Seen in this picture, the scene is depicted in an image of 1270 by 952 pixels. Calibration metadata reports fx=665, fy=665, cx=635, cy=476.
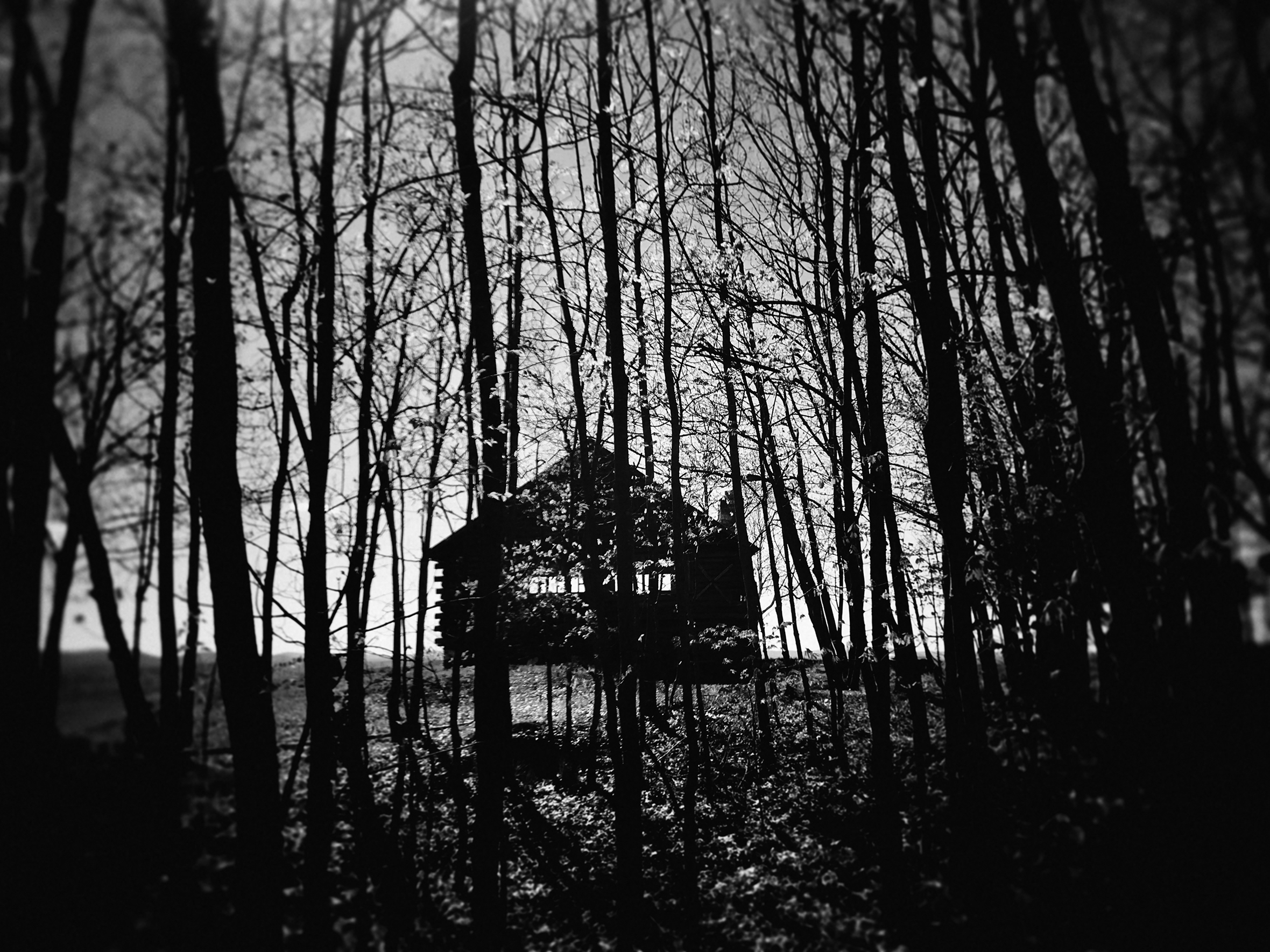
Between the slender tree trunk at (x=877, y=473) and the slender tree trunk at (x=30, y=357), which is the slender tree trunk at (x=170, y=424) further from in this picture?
the slender tree trunk at (x=877, y=473)

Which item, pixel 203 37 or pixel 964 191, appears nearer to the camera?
pixel 203 37

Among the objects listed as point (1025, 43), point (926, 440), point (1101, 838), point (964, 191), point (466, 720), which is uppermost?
point (964, 191)

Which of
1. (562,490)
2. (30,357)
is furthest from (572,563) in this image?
(30,357)

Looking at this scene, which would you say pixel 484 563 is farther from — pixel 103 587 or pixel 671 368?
pixel 671 368

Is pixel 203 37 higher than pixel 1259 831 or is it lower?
higher

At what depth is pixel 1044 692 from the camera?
238 inches

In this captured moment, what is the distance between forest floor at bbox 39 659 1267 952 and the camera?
3.81 meters

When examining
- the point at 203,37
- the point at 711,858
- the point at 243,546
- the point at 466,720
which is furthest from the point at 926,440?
the point at 466,720

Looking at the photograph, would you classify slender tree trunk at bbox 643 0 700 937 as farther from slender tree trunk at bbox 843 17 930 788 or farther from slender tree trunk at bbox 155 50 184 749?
slender tree trunk at bbox 155 50 184 749

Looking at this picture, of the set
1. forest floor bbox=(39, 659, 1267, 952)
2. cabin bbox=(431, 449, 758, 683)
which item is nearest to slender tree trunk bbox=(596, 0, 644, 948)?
forest floor bbox=(39, 659, 1267, 952)

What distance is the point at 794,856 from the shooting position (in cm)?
760

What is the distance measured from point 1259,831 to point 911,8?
6.84 metres

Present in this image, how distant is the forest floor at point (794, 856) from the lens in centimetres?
381

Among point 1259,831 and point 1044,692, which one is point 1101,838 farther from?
point 1044,692
